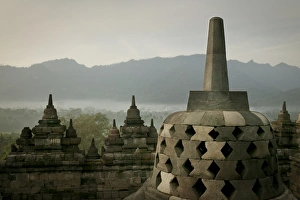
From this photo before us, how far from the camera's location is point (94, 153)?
11.8m

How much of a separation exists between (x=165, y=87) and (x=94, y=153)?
495 ft

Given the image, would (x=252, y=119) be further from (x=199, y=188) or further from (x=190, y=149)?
(x=199, y=188)

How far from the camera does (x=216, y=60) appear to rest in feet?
17.8

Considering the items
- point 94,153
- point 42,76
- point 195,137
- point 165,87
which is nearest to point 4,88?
point 42,76

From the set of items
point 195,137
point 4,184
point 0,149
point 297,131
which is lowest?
point 0,149

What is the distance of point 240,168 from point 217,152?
1.53 feet

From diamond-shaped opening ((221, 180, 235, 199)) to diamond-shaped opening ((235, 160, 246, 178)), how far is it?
0.76ft

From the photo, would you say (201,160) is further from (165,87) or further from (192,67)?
(192,67)

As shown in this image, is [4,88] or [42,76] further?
[42,76]

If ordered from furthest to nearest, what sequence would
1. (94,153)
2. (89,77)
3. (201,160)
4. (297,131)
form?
(89,77)
(297,131)
(94,153)
(201,160)

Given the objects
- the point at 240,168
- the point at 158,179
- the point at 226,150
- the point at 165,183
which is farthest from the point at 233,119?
the point at 158,179

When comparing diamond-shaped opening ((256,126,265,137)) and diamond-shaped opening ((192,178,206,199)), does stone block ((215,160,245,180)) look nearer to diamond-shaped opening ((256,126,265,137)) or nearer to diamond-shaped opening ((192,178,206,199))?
diamond-shaped opening ((192,178,206,199))

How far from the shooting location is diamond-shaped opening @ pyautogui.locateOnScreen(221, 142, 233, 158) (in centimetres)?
464

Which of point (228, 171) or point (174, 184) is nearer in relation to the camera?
point (228, 171)
